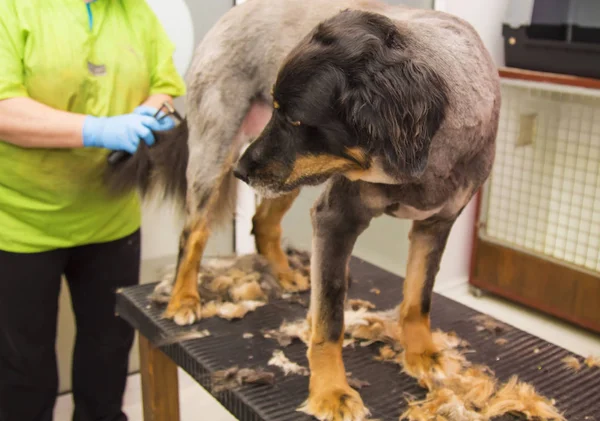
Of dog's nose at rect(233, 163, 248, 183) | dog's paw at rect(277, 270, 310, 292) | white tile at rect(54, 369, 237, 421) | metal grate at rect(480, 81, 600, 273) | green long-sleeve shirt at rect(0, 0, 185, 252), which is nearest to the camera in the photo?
dog's nose at rect(233, 163, 248, 183)

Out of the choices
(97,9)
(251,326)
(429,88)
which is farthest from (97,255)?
(429,88)

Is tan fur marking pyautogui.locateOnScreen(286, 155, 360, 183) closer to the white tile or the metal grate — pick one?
the white tile

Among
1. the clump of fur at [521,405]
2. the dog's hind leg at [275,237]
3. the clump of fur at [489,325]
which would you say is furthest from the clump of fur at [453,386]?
the dog's hind leg at [275,237]

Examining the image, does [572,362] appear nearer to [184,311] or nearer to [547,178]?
[184,311]

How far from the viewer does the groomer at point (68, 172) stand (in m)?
1.60

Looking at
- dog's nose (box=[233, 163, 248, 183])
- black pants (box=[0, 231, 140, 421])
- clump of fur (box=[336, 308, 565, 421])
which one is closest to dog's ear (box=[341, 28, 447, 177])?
dog's nose (box=[233, 163, 248, 183])

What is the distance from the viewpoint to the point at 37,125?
1571 millimetres

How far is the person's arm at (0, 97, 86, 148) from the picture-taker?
1.55 m

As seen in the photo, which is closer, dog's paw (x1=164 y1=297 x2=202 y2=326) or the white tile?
dog's paw (x1=164 y1=297 x2=202 y2=326)

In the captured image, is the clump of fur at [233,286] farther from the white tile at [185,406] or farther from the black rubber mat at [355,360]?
the white tile at [185,406]

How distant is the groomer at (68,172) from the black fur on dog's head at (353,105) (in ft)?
→ 2.55

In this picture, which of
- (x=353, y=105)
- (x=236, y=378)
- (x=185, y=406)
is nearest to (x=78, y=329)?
(x=185, y=406)

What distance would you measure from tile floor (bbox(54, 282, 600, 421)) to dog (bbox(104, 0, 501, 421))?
0.83 m

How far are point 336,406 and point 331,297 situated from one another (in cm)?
21
